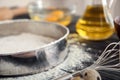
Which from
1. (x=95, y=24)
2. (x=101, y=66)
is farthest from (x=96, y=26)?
(x=101, y=66)

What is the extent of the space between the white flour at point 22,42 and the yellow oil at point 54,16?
116 mm

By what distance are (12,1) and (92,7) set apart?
1.22 feet

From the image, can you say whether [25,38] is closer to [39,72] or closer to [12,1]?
[39,72]

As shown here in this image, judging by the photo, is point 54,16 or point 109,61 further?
point 54,16

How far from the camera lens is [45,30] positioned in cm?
37

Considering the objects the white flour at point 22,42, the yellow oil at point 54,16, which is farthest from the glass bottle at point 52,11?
the white flour at point 22,42

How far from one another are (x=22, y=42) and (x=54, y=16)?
17 centimetres

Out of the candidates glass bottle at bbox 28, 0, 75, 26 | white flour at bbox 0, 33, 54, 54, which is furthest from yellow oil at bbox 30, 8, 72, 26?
white flour at bbox 0, 33, 54, 54

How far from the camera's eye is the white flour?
0.97ft

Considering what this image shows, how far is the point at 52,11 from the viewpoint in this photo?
0.50m

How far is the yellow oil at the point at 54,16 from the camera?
470 millimetres

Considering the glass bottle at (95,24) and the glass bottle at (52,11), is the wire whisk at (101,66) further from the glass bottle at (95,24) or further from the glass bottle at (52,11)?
the glass bottle at (52,11)

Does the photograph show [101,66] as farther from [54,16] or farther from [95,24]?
[54,16]

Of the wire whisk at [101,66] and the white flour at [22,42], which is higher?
the white flour at [22,42]
